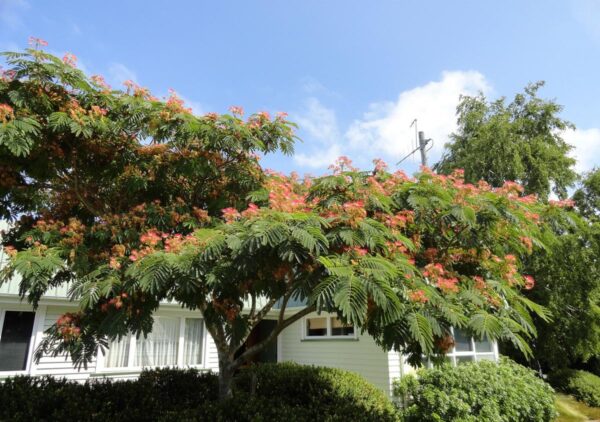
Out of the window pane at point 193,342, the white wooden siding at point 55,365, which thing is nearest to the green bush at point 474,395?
the window pane at point 193,342

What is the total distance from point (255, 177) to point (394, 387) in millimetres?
6546

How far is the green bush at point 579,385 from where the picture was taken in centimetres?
1343

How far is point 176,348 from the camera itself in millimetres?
12133

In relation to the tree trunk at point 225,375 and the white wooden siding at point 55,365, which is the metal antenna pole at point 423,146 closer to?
the tree trunk at point 225,375

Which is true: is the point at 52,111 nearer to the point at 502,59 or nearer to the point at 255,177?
the point at 255,177

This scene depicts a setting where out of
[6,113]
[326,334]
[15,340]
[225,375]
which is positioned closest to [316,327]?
[326,334]

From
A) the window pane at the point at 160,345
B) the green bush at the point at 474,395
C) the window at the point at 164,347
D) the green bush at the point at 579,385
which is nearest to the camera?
the green bush at the point at 474,395

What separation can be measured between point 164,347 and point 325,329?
16.0 ft

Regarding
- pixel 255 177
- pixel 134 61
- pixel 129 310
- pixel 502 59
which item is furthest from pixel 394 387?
pixel 134 61

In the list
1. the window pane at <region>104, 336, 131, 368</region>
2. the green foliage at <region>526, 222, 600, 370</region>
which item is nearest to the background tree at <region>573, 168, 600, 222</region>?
the green foliage at <region>526, 222, 600, 370</region>

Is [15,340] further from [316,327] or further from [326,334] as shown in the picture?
[326,334]

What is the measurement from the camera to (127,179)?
5.79 m

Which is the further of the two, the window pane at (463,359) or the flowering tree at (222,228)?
the window pane at (463,359)

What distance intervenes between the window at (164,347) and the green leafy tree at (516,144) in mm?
13097
